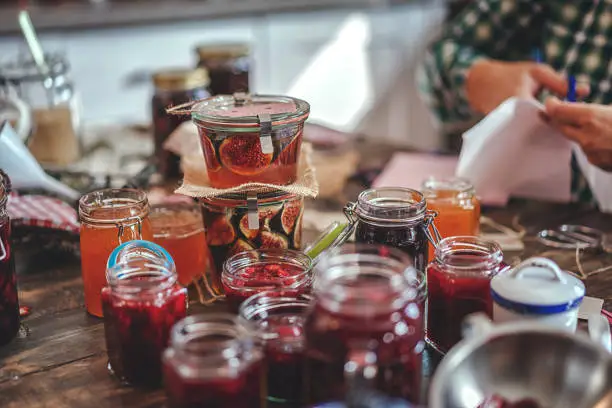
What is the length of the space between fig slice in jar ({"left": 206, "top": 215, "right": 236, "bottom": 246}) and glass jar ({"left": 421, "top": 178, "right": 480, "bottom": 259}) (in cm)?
32

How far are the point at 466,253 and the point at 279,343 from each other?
316 millimetres

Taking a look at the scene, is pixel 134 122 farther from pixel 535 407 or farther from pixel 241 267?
pixel 535 407

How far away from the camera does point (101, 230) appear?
1091mm

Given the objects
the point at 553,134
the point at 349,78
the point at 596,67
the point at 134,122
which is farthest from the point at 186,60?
the point at 553,134

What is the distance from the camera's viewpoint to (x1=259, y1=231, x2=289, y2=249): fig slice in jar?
44.1 inches

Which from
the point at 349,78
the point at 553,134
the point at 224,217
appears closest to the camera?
the point at 224,217

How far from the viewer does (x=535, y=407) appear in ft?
2.41

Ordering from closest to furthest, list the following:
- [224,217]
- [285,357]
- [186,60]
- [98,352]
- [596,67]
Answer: [285,357] < [98,352] < [224,217] < [596,67] < [186,60]

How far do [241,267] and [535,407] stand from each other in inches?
17.5

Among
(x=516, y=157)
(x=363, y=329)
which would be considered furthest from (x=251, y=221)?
(x=516, y=157)

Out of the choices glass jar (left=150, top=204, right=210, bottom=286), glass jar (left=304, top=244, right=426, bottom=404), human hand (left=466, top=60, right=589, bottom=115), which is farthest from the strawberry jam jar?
human hand (left=466, top=60, right=589, bottom=115)

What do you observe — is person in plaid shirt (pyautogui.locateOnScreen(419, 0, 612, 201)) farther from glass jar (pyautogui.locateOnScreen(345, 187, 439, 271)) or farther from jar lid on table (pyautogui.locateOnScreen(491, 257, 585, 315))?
jar lid on table (pyautogui.locateOnScreen(491, 257, 585, 315))

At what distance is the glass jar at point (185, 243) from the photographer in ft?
3.97

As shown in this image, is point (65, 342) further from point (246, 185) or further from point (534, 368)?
Answer: point (534, 368)
